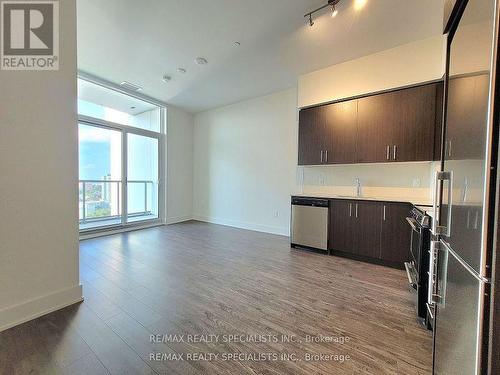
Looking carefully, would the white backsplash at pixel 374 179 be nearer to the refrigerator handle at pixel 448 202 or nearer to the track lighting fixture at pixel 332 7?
the refrigerator handle at pixel 448 202

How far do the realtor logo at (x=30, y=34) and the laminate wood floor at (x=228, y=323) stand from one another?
222 cm

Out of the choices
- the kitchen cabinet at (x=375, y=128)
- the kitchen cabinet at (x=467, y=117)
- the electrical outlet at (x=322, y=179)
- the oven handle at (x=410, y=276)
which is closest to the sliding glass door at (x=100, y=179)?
the kitchen cabinet at (x=375, y=128)

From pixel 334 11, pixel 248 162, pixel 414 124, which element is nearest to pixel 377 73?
pixel 414 124

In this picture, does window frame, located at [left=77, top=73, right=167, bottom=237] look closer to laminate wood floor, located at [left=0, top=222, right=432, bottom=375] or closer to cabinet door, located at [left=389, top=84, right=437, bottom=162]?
laminate wood floor, located at [left=0, top=222, right=432, bottom=375]

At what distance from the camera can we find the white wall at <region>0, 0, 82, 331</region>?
1718 millimetres

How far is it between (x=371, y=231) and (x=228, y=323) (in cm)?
242

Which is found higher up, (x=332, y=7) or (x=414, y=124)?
(x=332, y=7)

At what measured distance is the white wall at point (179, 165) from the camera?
229 inches

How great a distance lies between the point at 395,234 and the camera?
2.93 m

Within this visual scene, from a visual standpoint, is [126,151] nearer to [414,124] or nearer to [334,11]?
[334,11]

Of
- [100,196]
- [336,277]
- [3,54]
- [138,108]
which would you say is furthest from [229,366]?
[138,108]

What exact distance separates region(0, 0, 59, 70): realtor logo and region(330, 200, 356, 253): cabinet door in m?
3.78

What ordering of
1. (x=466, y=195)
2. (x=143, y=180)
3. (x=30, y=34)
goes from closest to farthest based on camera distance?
(x=466, y=195), (x=30, y=34), (x=143, y=180)

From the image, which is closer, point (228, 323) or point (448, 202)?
point (448, 202)
